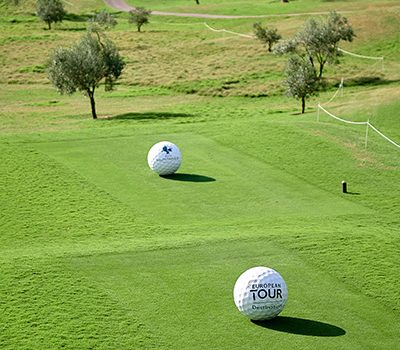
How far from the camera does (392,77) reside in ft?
254

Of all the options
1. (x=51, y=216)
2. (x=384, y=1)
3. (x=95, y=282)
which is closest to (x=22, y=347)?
(x=95, y=282)

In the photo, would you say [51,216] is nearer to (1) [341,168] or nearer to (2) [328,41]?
(1) [341,168]

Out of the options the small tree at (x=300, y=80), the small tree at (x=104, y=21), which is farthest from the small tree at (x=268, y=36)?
the small tree at (x=300, y=80)

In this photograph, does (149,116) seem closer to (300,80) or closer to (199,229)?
(300,80)

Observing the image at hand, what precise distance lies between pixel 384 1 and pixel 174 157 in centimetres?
7722

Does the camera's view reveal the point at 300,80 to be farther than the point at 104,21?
No

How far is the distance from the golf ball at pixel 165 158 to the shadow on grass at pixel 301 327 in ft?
56.7

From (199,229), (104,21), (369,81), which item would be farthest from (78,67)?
(104,21)

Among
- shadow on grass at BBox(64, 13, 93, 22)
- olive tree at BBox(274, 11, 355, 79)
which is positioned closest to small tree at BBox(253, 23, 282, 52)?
olive tree at BBox(274, 11, 355, 79)

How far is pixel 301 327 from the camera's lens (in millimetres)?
23297

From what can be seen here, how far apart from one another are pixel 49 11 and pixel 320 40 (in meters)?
48.5

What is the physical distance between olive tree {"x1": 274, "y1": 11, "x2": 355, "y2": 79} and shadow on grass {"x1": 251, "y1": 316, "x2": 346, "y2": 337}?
171ft

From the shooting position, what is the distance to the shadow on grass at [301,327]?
22966 millimetres

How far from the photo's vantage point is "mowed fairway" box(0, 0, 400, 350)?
23391mm
